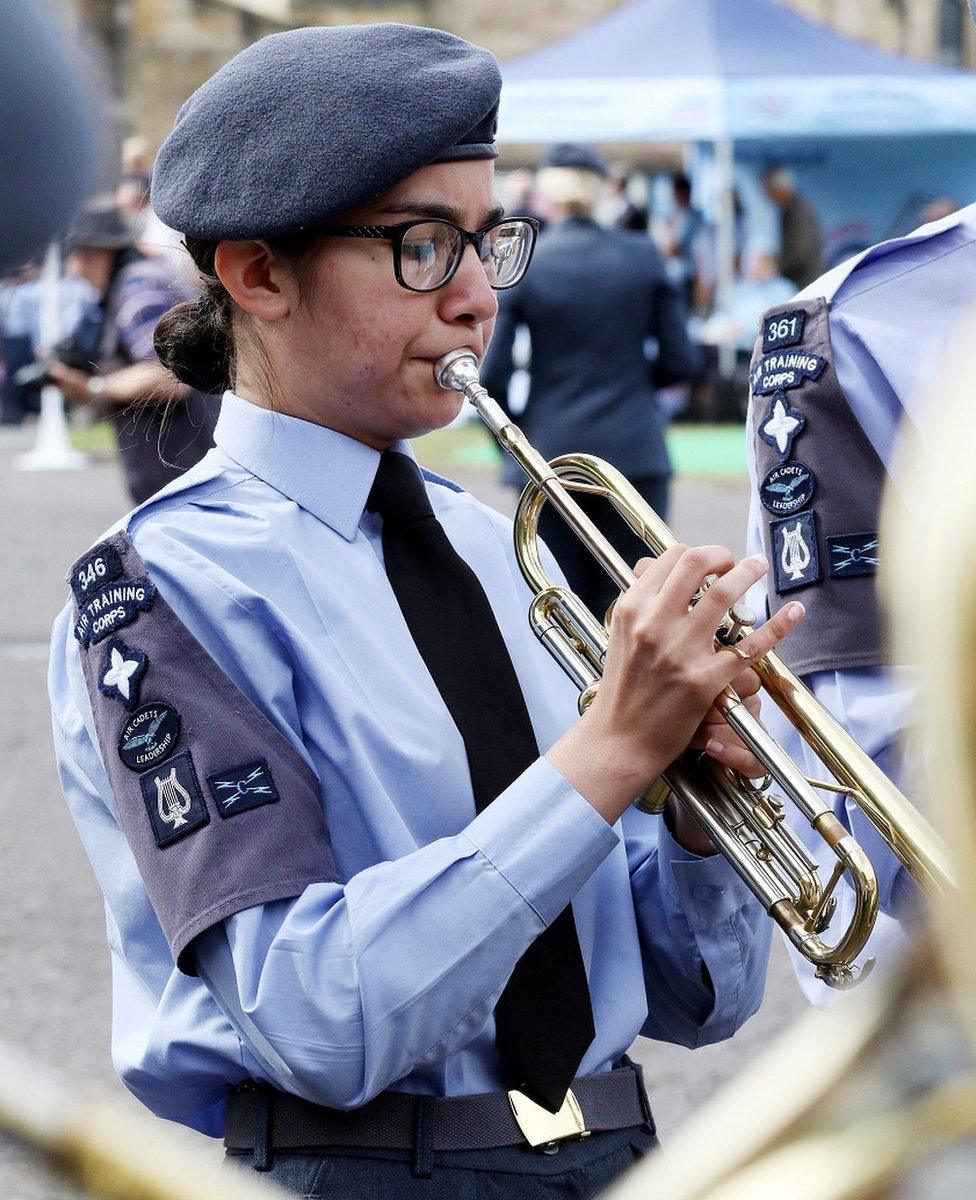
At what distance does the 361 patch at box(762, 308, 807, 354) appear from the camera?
190 cm

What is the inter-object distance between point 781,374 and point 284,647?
636 millimetres

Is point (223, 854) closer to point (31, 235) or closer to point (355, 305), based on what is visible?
Result: point (355, 305)

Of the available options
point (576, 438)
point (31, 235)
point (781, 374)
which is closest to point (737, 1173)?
point (31, 235)

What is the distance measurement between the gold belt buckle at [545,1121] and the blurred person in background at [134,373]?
66 cm

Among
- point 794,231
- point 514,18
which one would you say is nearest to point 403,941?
point 794,231

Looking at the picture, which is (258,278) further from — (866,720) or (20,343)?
(20,343)

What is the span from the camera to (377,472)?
1.67m

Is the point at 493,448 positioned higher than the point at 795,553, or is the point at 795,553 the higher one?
the point at 795,553

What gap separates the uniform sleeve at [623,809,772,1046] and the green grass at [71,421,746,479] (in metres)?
10.1

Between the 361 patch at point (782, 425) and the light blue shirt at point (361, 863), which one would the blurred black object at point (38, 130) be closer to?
the light blue shirt at point (361, 863)

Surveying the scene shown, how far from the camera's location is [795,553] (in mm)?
1872

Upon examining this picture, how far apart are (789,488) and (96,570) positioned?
2.26ft

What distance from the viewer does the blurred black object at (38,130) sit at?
585 mm

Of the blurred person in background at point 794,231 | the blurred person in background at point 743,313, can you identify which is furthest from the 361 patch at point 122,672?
the blurred person in background at point 794,231
